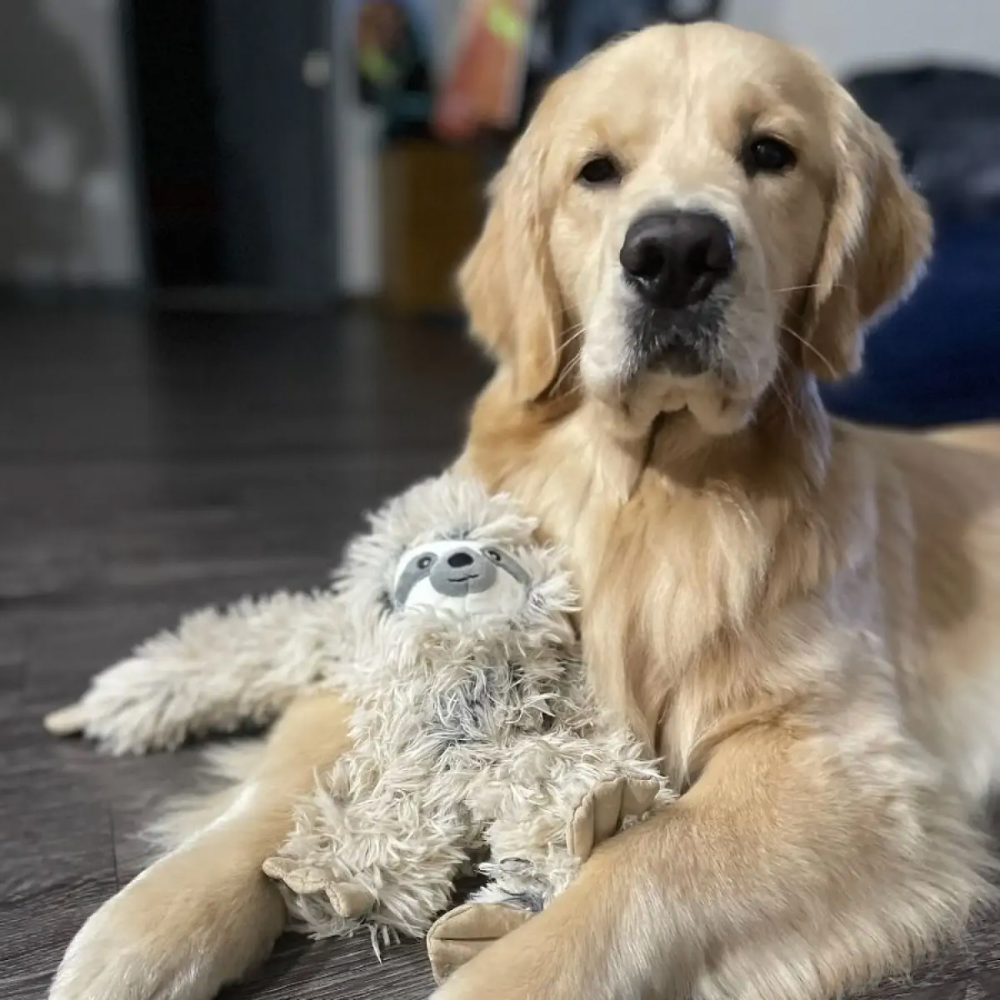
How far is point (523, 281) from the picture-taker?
1.26 metres

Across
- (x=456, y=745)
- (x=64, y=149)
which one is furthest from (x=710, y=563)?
(x=64, y=149)

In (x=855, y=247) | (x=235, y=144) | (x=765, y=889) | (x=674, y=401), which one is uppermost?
(x=855, y=247)

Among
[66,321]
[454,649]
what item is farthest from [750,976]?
[66,321]

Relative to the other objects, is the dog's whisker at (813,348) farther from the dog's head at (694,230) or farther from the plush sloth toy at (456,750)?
the plush sloth toy at (456,750)

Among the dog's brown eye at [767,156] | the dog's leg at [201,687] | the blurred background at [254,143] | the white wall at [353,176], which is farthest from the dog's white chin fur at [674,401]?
the white wall at [353,176]

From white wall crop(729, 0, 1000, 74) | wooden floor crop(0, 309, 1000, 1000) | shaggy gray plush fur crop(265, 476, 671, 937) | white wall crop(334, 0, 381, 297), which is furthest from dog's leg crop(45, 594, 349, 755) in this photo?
white wall crop(334, 0, 381, 297)

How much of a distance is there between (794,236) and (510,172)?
35cm

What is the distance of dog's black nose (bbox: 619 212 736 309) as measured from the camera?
3.21ft

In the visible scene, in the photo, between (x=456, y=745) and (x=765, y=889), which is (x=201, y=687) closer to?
→ (x=456, y=745)

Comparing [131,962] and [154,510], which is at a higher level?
[131,962]

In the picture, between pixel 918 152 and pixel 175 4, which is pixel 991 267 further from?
pixel 175 4

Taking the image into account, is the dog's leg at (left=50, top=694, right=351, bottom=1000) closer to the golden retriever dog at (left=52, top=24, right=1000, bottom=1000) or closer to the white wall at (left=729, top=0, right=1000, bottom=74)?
the golden retriever dog at (left=52, top=24, right=1000, bottom=1000)

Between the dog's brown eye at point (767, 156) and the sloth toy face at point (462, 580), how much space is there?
48 cm

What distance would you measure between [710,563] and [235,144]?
5654 millimetres
